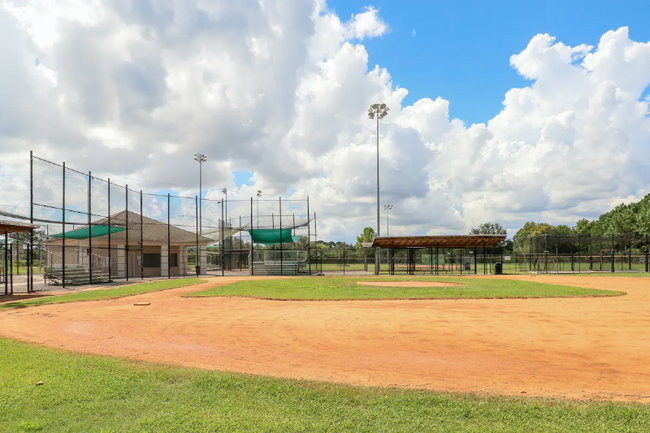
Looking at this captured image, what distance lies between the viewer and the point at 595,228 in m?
83.1

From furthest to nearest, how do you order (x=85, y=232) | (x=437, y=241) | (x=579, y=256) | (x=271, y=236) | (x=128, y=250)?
(x=271, y=236), (x=437, y=241), (x=579, y=256), (x=128, y=250), (x=85, y=232)

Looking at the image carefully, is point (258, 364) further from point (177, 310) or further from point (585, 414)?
point (177, 310)

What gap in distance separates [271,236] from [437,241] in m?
14.3

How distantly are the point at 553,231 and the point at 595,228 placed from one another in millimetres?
15857

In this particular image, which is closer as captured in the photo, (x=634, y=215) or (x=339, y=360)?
(x=339, y=360)

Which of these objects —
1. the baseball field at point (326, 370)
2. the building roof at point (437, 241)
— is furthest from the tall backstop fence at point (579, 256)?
the baseball field at point (326, 370)

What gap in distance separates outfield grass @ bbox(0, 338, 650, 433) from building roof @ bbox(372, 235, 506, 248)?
27.6m

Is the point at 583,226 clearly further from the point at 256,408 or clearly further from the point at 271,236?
the point at 256,408

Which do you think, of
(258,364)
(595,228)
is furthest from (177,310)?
(595,228)

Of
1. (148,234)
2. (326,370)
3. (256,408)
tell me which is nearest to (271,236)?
A: (148,234)

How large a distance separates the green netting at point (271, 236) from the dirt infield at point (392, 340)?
22170mm

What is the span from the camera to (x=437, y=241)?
3484 cm

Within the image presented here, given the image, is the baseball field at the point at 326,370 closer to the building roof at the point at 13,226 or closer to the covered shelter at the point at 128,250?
the building roof at the point at 13,226

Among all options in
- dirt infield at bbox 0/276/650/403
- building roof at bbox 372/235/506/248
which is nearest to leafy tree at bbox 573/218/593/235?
building roof at bbox 372/235/506/248
